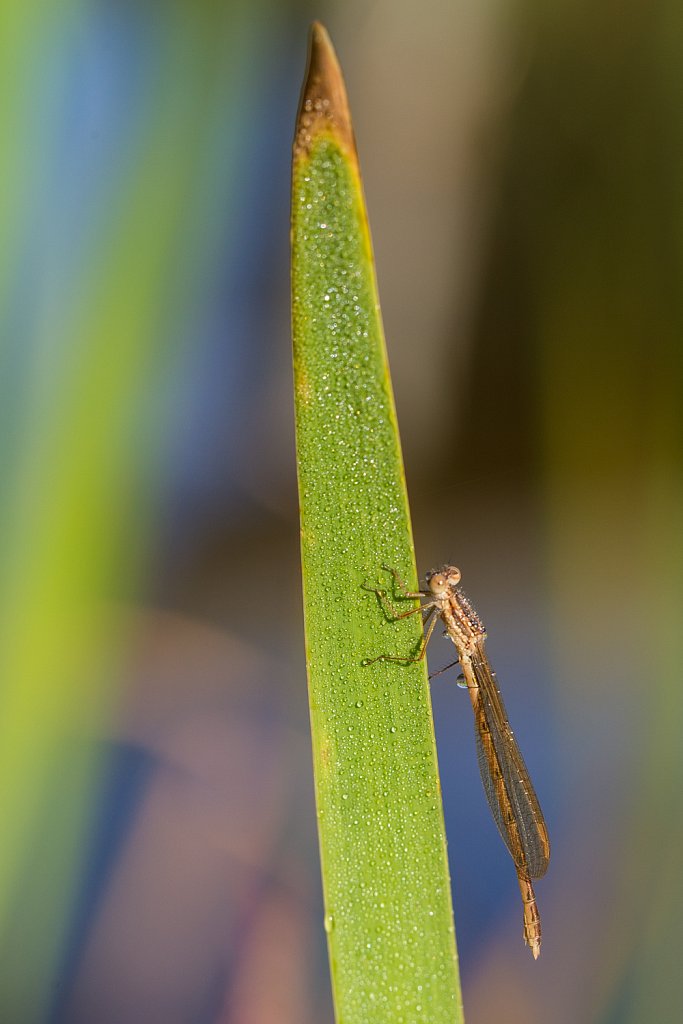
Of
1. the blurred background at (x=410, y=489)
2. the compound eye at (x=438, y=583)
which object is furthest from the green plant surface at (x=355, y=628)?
the blurred background at (x=410, y=489)

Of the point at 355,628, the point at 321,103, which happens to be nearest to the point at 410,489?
the point at 355,628

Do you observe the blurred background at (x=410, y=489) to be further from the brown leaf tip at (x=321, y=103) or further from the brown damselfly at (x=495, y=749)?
the brown leaf tip at (x=321, y=103)

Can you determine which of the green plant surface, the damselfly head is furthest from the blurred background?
the green plant surface

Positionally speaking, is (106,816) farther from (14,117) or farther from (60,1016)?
(14,117)

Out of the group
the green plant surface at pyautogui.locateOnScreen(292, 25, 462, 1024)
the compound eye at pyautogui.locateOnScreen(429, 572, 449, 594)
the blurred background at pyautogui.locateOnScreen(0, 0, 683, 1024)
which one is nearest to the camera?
the green plant surface at pyautogui.locateOnScreen(292, 25, 462, 1024)

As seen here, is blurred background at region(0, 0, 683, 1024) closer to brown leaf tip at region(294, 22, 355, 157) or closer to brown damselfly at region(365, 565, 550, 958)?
brown damselfly at region(365, 565, 550, 958)

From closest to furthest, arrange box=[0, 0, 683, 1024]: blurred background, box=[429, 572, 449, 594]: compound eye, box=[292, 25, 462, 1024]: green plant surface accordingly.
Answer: box=[292, 25, 462, 1024]: green plant surface < box=[429, 572, 449, 594]: compound eye < box=[0, 0, 683, 1024]: blurred background
